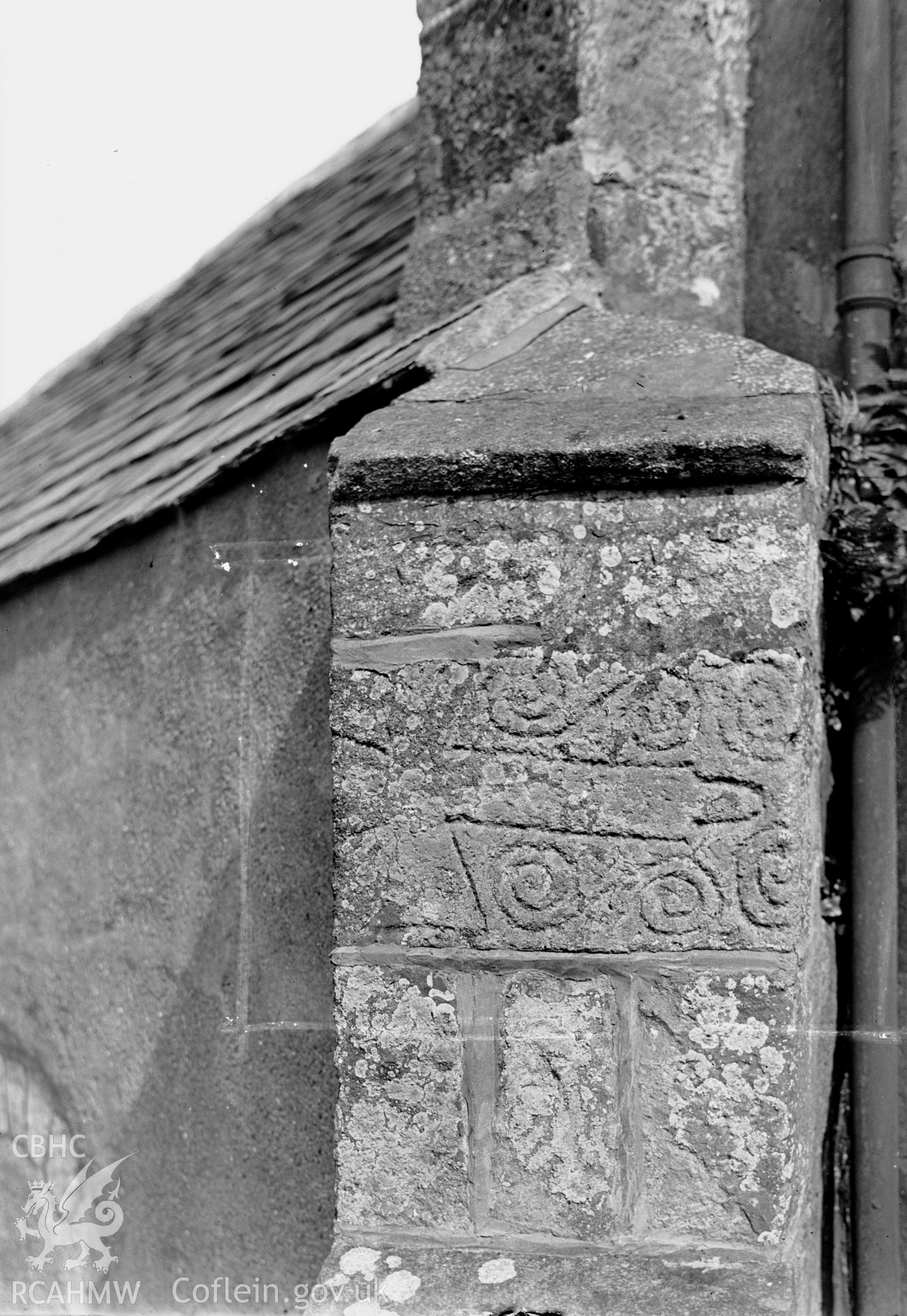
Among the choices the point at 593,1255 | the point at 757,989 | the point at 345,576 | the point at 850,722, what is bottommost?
the point at 593,1255

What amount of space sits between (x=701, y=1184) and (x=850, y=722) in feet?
2.86

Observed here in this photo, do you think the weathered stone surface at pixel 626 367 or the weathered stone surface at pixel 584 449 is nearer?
the weathered stone surface at pixel 584 449

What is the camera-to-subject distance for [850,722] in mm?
2309

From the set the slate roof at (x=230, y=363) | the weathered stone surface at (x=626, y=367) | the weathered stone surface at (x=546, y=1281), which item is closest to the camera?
the weathered stone surface at (x=546, y=1281)

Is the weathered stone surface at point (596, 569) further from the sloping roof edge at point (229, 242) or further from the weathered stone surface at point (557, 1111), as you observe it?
the sloping roof edge at point (229, 242)

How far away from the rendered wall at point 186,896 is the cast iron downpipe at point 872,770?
1.05 meters

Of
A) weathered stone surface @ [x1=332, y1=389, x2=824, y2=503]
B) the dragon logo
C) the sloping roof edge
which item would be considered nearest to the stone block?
weathered stone surface @ [x1=332, y1=389, x2=824, y2=503]

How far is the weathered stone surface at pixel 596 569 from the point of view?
1.85 meters

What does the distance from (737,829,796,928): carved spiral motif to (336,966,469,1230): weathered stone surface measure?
45 centimetres

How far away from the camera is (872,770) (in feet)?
7.50

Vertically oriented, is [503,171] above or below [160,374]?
below

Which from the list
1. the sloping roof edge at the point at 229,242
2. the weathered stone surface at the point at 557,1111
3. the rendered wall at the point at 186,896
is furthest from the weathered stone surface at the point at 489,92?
the sloping roof edge at the point at 229,242

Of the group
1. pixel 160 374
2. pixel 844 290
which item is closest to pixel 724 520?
pixel 844 290

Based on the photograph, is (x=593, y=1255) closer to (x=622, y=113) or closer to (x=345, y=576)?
(x=345, y=576)
